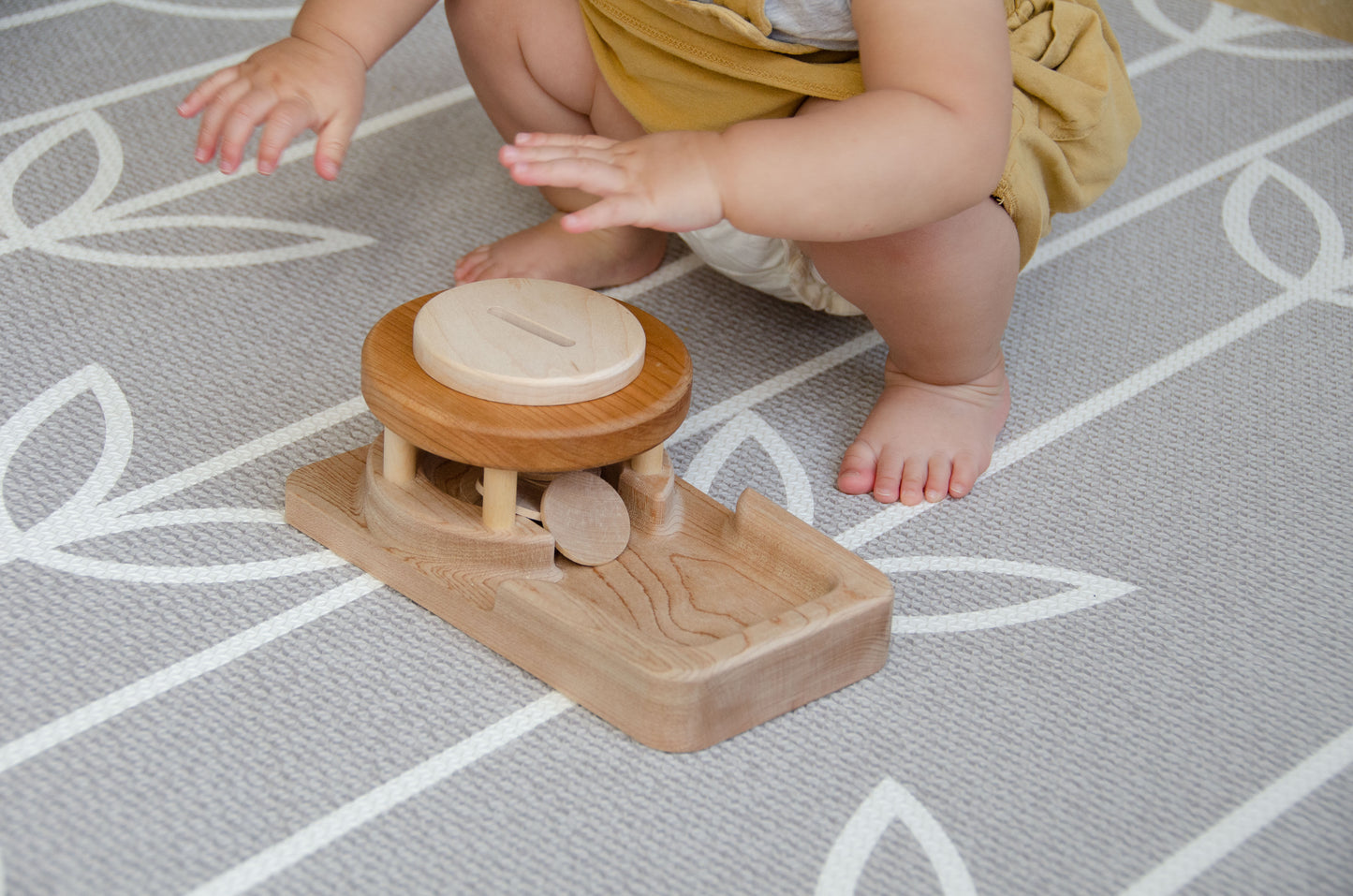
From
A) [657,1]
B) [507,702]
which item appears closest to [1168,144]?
[657,1]

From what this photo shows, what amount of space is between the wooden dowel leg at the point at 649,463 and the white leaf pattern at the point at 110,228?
31 centimetres

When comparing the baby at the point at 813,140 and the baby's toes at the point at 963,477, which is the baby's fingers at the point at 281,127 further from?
the baby's toes at the point at 963,477

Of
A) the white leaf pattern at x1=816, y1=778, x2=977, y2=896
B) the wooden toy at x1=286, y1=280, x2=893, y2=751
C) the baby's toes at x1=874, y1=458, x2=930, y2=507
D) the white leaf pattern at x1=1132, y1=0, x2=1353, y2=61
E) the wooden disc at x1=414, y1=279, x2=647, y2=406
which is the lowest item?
the white leaf pattern at x1=816, y1=778, x2=977, y2=896

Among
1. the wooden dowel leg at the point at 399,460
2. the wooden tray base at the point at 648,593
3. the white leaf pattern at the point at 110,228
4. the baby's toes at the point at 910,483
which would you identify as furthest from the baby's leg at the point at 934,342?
the white leaf pattern at the point at 110,228

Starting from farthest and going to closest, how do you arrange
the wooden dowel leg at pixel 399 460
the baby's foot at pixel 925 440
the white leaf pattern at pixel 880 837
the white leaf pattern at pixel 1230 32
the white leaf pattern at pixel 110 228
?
the white leaf pattern at pixel 1230 32, the white leaf pattern at pixel 110 228, the baby's foot at pixel 925 440, the wooden dowel leg at pixel 399 460, the white leaf pattern at pixel 880 837

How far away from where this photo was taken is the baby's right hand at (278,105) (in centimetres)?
66

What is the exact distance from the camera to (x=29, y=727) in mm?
553

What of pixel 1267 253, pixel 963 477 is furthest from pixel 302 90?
pixel 1267 253

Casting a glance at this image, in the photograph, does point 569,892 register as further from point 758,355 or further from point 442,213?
point 442,213

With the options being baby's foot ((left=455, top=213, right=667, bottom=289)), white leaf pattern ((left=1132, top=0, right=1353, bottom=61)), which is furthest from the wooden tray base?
white leaf pattern ((left=1132, top=0, right=1353, bottom=61))

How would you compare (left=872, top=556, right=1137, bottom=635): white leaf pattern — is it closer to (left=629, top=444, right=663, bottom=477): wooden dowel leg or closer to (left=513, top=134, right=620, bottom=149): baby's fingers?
(left=629, top=444, right=663, bottom=477): wooden dowel leg

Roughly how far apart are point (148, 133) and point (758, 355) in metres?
0.44

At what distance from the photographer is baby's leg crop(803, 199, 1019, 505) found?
0.70 m

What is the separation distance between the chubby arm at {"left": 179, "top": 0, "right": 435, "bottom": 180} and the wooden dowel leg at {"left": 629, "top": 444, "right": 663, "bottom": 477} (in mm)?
193
